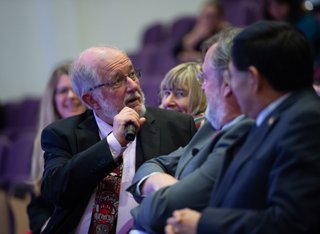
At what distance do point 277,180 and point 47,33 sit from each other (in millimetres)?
6806

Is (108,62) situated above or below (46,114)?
above

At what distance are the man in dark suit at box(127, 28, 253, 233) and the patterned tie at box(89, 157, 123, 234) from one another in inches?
14.1

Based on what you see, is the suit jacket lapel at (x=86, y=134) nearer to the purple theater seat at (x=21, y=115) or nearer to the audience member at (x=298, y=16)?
the audience member at (x=298, y=16)

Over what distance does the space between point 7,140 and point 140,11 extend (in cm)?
274

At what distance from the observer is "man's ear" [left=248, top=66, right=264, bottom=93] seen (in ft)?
4.76

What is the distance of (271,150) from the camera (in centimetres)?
142

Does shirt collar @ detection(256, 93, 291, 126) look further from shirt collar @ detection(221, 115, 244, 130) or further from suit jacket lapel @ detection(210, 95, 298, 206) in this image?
shirt collar @ detection(221, 115, 244, 130)

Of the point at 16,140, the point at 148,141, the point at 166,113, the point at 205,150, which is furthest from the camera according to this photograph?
the point at 16,140

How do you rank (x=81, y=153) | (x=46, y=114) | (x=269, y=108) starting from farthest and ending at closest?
(x=46, y=114) → (x=81, y=153) → (x=269, y=108)

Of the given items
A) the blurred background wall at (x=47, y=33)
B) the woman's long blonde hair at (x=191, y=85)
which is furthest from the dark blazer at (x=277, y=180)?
the blurred background wall at (x=47, y=33)

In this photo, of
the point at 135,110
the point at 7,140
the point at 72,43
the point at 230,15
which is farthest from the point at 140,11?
the point at 135,110

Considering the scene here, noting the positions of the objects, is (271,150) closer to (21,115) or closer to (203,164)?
(203,164)

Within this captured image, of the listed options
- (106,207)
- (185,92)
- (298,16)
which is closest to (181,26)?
(298,16)

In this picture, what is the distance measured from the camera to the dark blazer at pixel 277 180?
1.35 m
